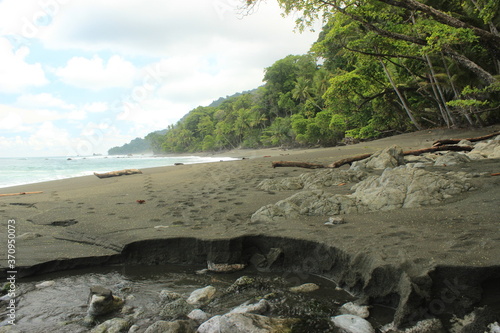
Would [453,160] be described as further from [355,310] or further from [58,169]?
[58,169]

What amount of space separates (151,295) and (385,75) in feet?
60.4

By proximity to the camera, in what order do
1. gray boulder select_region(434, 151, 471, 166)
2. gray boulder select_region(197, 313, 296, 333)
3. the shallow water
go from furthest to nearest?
gray boulder select_region(434, 151, 471, 166), the shallow water, gray boulder select_region(197, 313, 296, 333)

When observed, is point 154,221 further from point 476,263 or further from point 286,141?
point 286,141

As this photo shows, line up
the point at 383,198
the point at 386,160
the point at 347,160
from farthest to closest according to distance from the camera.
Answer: the point at 347,160
the point at 386,160
the point at 383,198

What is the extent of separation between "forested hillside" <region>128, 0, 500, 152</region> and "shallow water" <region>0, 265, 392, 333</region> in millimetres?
4583

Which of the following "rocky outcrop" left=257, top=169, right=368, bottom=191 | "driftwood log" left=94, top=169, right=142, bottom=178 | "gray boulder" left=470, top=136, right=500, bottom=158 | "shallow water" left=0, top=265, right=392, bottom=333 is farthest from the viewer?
"driftwood log" left=94, top=169, right=142, bottom=178

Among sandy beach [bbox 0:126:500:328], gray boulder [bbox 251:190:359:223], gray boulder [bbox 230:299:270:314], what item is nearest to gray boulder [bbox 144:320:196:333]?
gray boulder [bbox 230:299:270:314]

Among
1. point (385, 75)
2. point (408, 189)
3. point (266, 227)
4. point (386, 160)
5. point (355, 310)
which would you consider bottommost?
point (355, 310)

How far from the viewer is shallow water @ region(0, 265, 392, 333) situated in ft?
6.28

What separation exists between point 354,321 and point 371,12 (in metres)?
7.81

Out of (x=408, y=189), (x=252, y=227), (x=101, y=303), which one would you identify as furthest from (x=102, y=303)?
(x=408, y=189)

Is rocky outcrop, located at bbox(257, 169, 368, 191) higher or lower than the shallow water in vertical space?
higher

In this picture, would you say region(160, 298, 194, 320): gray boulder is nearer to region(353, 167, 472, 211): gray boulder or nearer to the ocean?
region(353, 167, 472, 211): gray boulder

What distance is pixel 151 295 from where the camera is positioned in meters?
2.30
